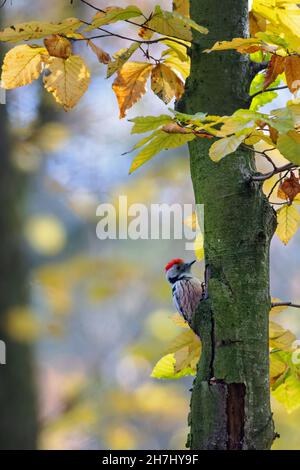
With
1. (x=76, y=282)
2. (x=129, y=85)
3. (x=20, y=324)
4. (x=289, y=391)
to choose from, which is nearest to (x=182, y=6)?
(x=129, y=85)

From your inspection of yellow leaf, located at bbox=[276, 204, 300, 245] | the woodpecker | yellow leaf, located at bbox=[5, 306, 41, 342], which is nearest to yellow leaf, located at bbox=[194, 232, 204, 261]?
yellow leaf, located at bbox=[276, 204, 300, 245]

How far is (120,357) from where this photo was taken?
5.57 meters

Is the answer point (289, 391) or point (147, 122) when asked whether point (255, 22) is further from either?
point (289, 391)

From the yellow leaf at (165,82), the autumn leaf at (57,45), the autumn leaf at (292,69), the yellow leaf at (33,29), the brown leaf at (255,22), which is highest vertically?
the brown leaf at (255,22)

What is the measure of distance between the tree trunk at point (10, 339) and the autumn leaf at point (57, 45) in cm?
206

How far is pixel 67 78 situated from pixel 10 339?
2.20 m

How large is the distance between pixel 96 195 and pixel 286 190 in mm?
3940

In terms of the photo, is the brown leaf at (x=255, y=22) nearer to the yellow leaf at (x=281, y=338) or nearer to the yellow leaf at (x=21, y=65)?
the yellow leaf at (x=21, y=65)

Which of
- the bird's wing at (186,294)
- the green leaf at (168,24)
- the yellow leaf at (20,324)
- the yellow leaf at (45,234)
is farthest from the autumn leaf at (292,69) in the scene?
the yellow leaf at (45,234)

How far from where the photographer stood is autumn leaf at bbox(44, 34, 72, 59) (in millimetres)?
1199

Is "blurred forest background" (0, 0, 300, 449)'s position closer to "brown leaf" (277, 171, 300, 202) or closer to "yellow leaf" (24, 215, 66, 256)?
"yellow leaf" (24, 215, 66, 256)

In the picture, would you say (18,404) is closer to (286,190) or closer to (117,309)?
(286,190)

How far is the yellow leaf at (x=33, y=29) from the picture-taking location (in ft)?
3.59

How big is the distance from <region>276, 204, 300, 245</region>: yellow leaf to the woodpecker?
77 centimetres
